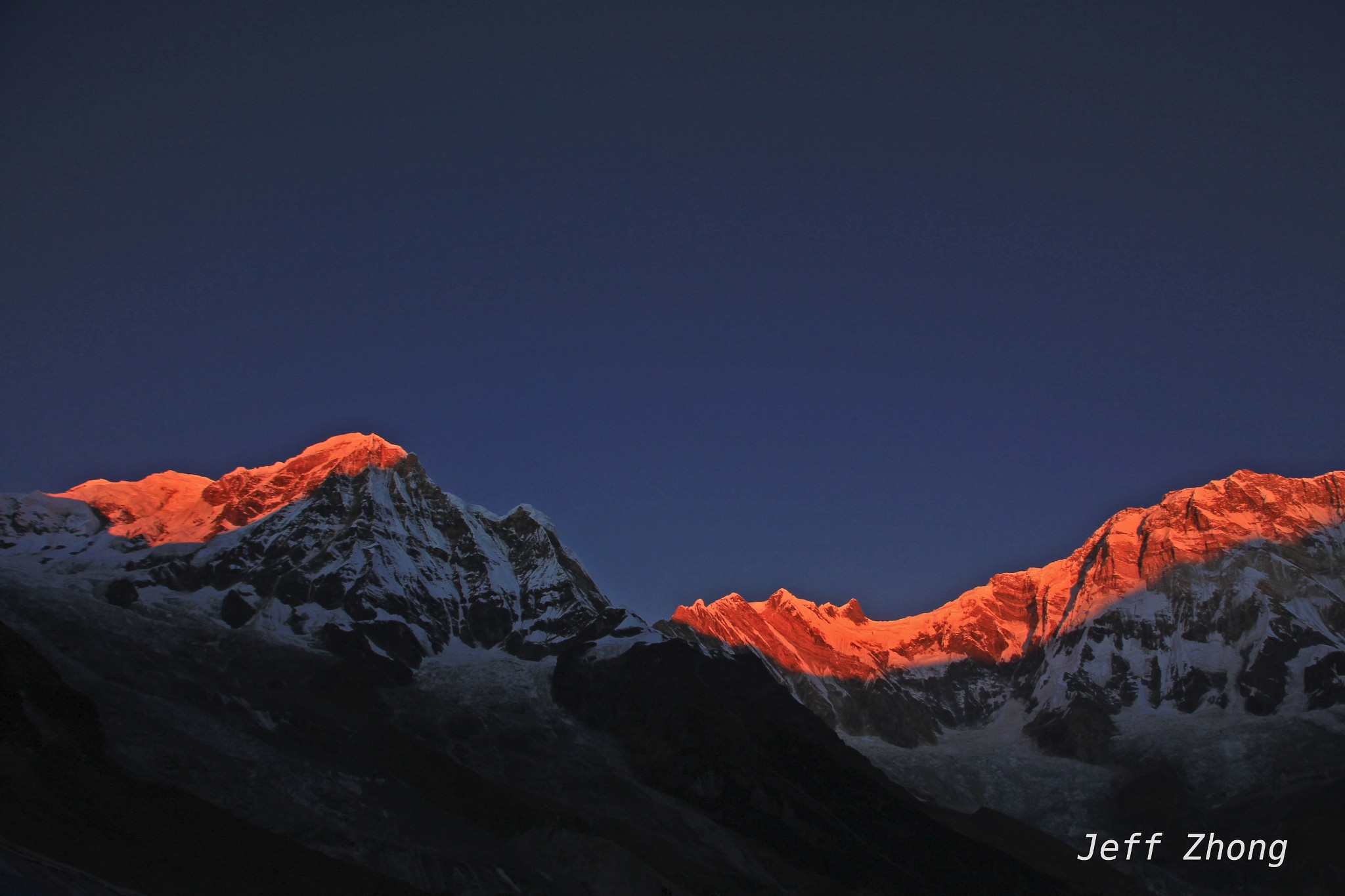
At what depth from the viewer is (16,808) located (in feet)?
302

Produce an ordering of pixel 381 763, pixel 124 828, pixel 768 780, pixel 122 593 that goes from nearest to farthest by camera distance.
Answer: pixel 124 828
pixel 381 763
pixel 768 780
pixel 122 593

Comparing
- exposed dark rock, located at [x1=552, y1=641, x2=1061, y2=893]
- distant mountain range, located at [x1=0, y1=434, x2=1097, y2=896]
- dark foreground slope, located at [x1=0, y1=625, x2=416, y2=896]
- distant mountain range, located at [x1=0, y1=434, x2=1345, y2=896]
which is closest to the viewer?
dark foreground slope, located at [x1=0, y1=625, x2=416, y2=896]

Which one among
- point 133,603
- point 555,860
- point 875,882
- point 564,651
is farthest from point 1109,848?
point 133,603

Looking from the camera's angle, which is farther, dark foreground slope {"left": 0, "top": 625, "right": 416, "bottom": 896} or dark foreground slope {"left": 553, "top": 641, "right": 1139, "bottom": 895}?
dark foreground slope {"left": 553, "top": 641, "right": 1139, "bottom": 895}

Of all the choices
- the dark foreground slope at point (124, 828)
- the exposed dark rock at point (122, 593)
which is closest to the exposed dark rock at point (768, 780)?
the exposed dark rock at point (122, 593)

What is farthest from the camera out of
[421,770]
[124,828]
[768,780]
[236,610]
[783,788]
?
[236,610]

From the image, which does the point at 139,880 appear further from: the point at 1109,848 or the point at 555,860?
the point at 1109,848

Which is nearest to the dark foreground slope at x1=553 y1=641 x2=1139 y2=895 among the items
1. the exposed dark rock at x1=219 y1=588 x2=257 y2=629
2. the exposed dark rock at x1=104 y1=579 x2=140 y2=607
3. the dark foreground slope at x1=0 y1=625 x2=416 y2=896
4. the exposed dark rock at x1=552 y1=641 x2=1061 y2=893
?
the exposed dark rock at x1=552 y1=641 x2=1061 y2=893

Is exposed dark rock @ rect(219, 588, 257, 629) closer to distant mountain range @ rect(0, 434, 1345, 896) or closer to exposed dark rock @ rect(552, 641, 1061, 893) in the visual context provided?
distant mountain range @ rect(0, 434, 1345, 896)

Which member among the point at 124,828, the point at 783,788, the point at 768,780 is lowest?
the point at 124,828

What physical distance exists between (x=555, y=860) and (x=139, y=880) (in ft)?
129

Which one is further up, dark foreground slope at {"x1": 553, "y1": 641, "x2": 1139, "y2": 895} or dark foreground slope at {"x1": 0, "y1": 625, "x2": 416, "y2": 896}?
dark foreground slope at {"x1": 553, "y1": 641, "x2": 1139, "y2": 895}

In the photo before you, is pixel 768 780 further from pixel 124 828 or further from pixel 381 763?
pixel 124 828

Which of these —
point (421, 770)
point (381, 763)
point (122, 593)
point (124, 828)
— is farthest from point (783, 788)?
point (122, 593)
